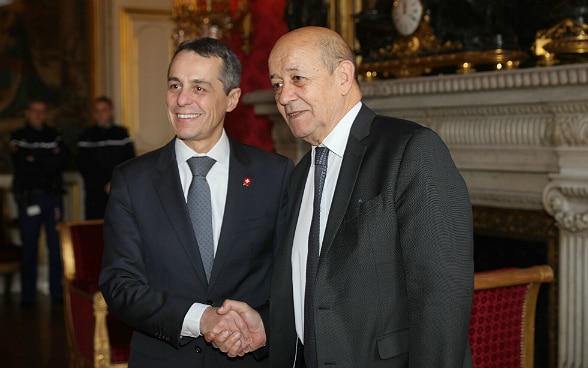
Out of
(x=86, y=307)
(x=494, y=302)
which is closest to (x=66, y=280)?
(x=86, y=307)

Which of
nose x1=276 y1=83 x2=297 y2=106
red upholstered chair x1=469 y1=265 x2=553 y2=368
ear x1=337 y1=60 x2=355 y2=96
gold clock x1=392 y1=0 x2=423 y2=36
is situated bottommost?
red upholstered chair x1=469 y1=265 x2=553 y2=368

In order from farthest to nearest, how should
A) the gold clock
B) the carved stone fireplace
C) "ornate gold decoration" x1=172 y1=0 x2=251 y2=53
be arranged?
"ornate gold decoration" x1=172 y1=0 x2=251 y2=53
the gold clock
the carved stone fireplace

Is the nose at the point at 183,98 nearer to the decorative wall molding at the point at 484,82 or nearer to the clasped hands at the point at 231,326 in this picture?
the clasped hands at the point at 231,326

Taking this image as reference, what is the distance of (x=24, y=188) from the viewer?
8875mm

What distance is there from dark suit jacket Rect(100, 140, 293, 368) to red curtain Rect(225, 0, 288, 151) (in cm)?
449

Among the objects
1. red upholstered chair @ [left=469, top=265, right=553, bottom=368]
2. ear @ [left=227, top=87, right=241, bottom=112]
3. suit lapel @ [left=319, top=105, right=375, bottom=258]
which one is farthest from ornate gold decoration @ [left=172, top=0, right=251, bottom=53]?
suit lapel @ [left=319, top=105, right=375, bottom=258]

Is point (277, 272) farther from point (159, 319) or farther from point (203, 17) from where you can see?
point (203, 17)

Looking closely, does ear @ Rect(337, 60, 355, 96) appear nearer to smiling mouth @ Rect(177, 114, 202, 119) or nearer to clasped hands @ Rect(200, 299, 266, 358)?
smiling mouth @ Rect(177, 114, 202, 119)

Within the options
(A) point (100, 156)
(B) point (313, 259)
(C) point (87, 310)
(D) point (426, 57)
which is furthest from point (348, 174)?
(A) point (100, 156)

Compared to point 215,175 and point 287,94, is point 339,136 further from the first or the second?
point 215,175

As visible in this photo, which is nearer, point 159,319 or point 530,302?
point 159,319

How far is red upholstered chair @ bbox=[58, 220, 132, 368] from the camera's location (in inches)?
177

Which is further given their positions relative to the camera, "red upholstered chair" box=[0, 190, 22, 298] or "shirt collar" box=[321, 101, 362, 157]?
"red upholstered chair" box=[0, 190, 22, 298]

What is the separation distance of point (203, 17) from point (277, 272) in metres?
4.87
